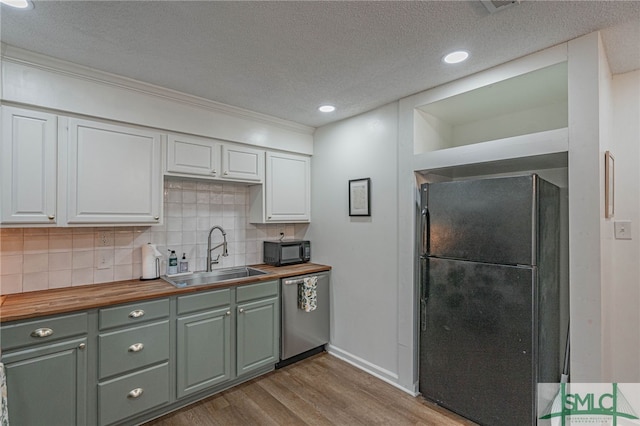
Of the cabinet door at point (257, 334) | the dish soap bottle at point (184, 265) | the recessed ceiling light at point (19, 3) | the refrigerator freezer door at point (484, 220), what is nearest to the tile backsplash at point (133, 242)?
the dish soap bottle at point (184, 265)

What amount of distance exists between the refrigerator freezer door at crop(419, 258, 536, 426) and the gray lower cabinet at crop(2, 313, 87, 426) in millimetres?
2313

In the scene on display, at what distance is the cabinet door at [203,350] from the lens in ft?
7.59

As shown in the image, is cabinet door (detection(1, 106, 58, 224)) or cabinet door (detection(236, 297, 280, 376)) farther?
cabinet door (detection(236, 297, 280, 376))

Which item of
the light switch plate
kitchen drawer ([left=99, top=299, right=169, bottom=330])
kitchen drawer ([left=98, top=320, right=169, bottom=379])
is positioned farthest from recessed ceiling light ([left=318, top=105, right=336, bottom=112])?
the light switch plate

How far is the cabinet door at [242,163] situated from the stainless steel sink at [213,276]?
0.91 m

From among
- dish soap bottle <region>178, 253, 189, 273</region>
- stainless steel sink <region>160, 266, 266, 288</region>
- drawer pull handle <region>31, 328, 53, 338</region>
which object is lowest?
drawer pull handle <region>31, 328, 53, 338</region>

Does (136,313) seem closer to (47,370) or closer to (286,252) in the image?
(47,370)

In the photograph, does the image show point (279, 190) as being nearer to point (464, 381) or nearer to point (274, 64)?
point (274, 64)

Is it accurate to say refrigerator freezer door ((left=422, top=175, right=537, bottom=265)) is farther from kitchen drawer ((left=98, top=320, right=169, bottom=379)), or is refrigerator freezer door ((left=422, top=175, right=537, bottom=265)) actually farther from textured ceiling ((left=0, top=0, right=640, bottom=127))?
kitchen drawer ((left=98, top=320, right=169, bottom=379))

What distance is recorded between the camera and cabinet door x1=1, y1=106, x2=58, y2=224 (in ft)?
6.18

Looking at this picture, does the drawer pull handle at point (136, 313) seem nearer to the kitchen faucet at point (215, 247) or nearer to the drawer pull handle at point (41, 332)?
the drawer pull handle at point (41, 332)

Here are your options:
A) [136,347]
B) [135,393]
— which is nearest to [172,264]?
[136,347]

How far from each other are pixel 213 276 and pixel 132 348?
97 cm

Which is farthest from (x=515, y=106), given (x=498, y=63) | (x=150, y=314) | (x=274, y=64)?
(x=150, y=314)
